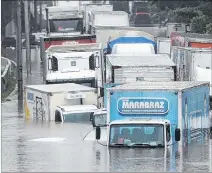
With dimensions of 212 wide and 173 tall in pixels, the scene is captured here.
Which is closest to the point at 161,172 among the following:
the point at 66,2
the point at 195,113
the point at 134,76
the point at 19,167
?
the point at 19,167

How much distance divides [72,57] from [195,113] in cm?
1503

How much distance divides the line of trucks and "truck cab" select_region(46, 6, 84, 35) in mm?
9207

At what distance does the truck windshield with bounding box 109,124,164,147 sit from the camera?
30.1 metres

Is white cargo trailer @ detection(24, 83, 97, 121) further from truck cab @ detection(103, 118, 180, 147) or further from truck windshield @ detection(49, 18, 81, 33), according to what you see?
truck windshield @ detection(49, 18, 81, 33)

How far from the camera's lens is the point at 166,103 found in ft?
104

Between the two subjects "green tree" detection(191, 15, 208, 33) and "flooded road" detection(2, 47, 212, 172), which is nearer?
"flooded road" detection(2, 47, 212, 172)

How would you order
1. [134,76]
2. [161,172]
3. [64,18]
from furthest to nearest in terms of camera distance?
[64,18] → [134,76] → [161,172]

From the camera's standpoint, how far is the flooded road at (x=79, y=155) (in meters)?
26.7

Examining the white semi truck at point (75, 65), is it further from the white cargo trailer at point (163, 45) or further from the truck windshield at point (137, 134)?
the truck windshield at point (137, 134)

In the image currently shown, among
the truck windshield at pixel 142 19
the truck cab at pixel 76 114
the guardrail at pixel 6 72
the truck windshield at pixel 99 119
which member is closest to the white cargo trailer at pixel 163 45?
the guardrail at pixel 6 72

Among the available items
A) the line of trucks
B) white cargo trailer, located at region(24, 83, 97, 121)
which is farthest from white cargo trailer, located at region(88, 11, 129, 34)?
white cargo trailer, located at region(24, 83, 97, 121)

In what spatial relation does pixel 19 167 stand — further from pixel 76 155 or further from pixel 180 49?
pixel 180 49

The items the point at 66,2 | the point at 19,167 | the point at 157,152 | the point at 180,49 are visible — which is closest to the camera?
the point at 19,167

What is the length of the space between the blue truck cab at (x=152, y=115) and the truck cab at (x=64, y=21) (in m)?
39.6
